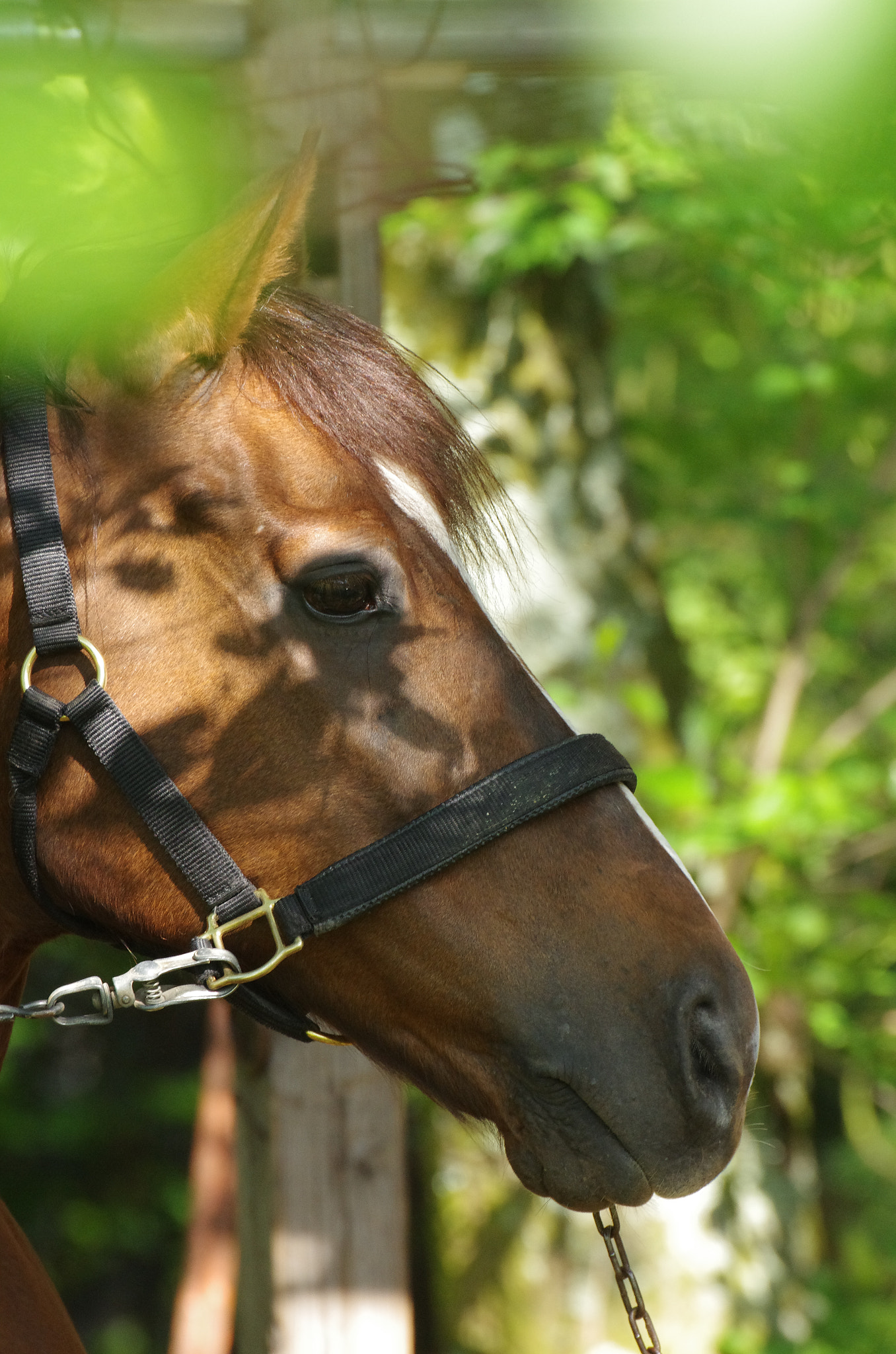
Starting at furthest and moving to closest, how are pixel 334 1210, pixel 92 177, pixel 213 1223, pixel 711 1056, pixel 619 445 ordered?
1. pixel 619 445
2. pixel 213 1223
3. pixel 334 1210
4. pixel 92 177
5. pixel 711 1056

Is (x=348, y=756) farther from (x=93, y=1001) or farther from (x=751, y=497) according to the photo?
(x=751, y=497)

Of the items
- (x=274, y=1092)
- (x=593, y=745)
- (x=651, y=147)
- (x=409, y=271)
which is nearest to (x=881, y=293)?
(x=651, y=147)

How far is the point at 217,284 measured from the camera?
1369mm

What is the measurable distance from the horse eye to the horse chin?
64 cm

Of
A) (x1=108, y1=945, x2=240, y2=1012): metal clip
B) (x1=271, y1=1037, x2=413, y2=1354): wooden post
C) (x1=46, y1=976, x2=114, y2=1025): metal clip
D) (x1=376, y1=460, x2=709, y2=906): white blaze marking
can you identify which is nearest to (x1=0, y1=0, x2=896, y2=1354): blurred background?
(x1=271, y1=1037, x2=413, y2=1354): wooden post

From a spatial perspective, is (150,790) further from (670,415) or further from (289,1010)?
(670,415)

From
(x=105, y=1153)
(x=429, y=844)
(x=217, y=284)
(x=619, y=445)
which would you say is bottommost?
(x=105, y=1153)

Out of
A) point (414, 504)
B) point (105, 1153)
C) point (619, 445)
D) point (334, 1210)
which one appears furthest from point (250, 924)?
A: point (105, 1153)

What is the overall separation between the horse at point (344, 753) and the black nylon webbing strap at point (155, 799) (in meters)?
0.02

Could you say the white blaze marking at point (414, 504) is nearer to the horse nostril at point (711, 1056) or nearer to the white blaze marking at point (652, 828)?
the white blaze marking at point (652, 828)

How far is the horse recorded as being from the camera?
1269 millimetres

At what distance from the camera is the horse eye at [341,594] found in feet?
4.46

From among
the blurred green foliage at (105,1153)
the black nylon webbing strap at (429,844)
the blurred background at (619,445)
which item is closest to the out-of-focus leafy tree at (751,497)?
the blurred background at (619,445)

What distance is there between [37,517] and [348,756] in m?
0.51
